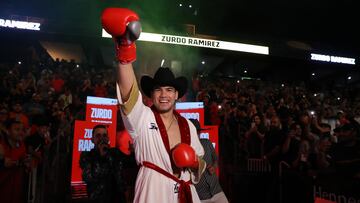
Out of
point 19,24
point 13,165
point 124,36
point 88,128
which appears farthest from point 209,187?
point 19,24

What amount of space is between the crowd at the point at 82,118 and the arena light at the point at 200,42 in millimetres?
1624

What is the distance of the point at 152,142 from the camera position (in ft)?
7.91

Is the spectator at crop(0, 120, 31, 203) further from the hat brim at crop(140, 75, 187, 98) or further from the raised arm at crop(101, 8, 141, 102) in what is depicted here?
the raised arm at crop(101, 8, 141, 102)

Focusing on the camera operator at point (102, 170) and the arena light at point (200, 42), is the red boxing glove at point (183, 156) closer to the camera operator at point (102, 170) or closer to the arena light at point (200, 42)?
the camera operator at point (102, 170)

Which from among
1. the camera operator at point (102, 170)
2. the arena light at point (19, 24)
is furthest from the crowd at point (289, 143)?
the arena light at point (19, 24)

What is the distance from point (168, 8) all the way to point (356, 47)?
10885 millimetres

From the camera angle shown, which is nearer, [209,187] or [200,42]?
[209,187]

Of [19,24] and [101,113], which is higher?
[19,24]

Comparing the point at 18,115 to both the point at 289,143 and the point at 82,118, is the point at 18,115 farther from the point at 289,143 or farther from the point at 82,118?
the point at 289,143

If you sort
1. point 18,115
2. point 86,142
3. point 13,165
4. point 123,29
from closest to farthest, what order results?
point 123,29, point 13,165, point 86,142, point 18,115

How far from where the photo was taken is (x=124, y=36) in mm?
2111

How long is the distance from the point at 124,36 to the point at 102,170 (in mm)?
4072

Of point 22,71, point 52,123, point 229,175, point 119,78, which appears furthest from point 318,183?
point 22,71

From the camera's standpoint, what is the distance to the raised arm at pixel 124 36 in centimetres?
206
